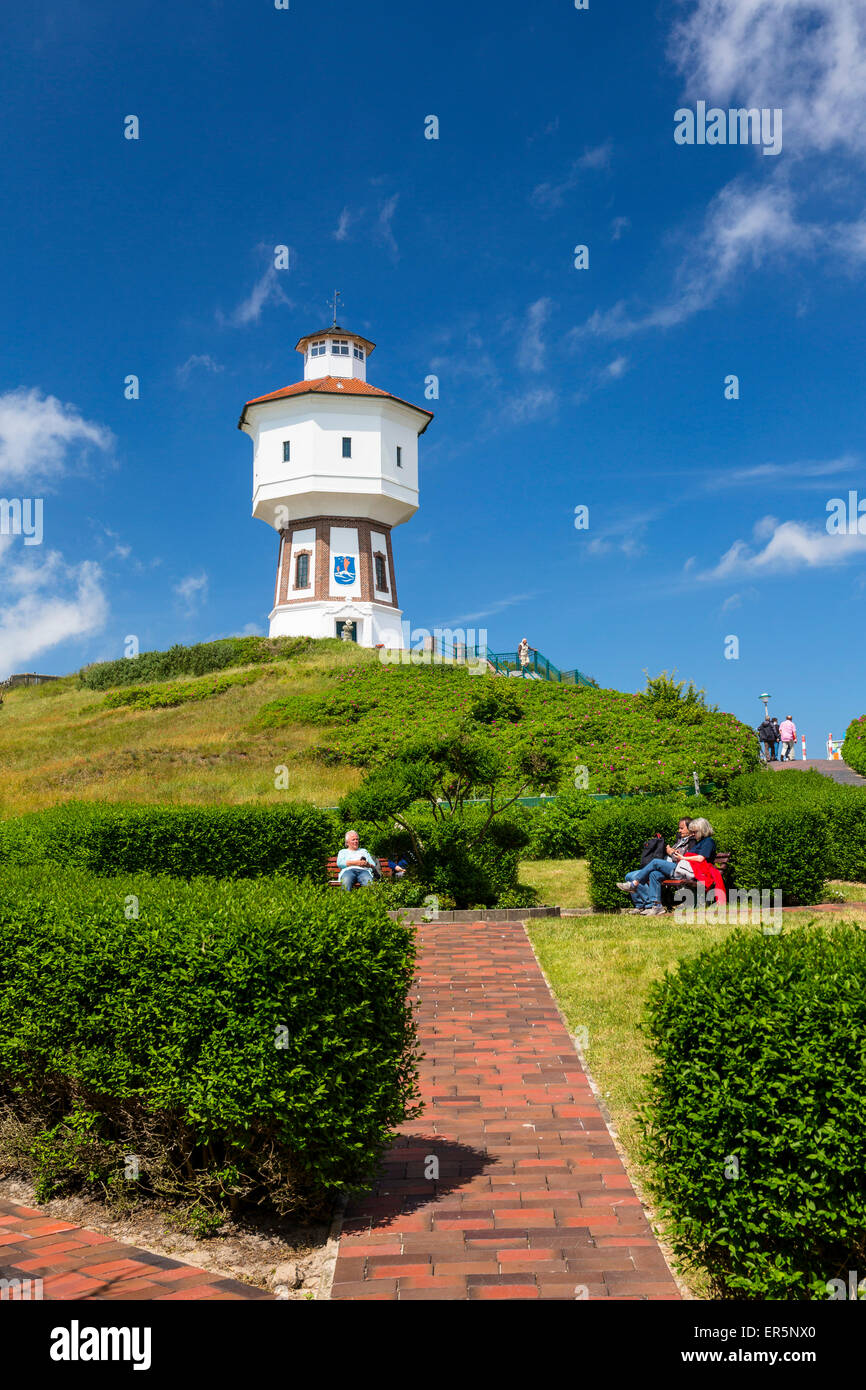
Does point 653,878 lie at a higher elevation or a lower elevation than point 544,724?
lower

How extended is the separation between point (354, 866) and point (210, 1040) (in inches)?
296

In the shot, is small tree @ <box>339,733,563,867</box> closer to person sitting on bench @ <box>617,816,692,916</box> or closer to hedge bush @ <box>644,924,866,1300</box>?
person sitting on bench @ <box>617,816,692,916</box>

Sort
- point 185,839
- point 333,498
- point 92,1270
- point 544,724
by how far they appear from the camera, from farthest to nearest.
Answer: point 333,498
point 544,724
point 185,839
point 92,1270

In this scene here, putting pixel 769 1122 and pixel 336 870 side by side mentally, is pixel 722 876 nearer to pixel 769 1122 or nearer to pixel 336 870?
pixel 336 870

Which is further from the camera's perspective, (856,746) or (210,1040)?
(856,746)

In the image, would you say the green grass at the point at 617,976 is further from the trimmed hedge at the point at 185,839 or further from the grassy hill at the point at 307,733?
the grassy hill at the point at 307,733

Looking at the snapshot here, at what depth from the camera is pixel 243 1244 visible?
427 centimetres

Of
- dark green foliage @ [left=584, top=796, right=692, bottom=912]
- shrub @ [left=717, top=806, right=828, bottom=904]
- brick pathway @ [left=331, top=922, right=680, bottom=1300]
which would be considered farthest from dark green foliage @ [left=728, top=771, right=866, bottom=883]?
brick pathway @ [left=331, top=922, right=680, bottom=1300]

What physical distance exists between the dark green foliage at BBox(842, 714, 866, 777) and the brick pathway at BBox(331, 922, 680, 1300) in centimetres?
2670

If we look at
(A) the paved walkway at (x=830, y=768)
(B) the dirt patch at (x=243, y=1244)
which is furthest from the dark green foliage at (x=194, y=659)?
(B) the dirt patch at (x=243, y=1244)

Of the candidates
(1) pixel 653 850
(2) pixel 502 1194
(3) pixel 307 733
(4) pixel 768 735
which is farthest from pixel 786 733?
(2) pixel 502 1194

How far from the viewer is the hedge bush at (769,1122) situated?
3.44m

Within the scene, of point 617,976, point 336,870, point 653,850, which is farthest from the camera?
point 336,870
